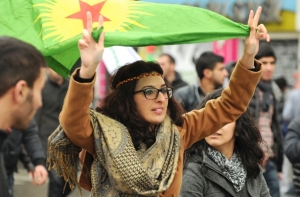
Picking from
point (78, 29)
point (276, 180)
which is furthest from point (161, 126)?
point (276, 180)

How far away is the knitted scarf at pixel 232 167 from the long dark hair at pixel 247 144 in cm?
4

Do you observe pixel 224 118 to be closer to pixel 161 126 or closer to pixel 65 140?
pixel 161 126

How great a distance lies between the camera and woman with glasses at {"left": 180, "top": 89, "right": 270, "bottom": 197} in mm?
4871

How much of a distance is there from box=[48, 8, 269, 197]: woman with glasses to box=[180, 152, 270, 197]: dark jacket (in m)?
0.35

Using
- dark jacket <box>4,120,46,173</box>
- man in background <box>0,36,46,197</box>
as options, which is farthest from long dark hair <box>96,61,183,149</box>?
dark jacket <box>4,120,46,173</box>

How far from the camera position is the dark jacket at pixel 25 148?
710cm

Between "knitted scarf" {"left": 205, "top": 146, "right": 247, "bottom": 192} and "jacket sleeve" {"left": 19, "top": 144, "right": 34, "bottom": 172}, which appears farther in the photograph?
"jacket sleeve" {"left": 19, "top": 144, "right": 34, "bottom": 172}

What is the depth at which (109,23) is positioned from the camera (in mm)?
4270

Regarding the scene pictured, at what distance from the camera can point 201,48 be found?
79.4ft

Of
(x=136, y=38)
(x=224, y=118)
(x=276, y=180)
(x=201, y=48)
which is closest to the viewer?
(x=136, y=38)

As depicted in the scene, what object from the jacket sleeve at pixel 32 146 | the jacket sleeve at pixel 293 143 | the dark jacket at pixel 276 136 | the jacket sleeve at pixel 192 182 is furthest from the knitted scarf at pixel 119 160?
the dark jacket at pixel 276 136

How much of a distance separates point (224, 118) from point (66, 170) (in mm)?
934

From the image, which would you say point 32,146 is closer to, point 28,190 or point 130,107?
point 130,107

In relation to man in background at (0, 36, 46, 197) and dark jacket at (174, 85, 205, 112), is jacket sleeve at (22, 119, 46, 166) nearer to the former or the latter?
dark jacket at (174, 85, 205, 112)
